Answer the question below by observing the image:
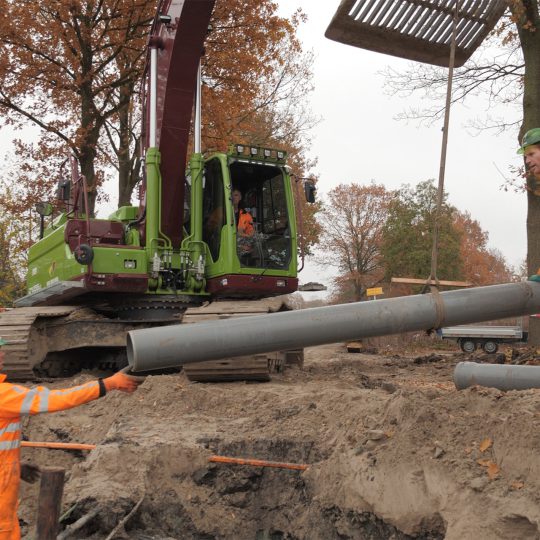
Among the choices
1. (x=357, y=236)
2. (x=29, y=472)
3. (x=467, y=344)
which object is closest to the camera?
(x=29, y=472)

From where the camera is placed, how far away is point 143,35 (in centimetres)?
1769

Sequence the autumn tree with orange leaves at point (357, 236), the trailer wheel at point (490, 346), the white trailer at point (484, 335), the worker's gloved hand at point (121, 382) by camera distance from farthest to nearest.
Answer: the autumn tree with orange leaves at point (357, 236), the white trailer at point (484, 335), the trailer wheel at point (490, 346), the worker's gloved hand at point (121, 382)

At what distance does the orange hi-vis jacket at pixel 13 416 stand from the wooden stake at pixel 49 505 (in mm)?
290

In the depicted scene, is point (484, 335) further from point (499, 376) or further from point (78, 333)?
point (499, 376)

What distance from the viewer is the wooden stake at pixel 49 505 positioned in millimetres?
3938

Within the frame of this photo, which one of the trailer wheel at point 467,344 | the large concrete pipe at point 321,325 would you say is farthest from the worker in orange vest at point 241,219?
the trailer wheel at point 467,344

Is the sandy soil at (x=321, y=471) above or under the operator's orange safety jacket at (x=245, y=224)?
under

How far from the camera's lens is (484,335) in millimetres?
25891

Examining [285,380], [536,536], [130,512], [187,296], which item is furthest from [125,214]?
[536,536]

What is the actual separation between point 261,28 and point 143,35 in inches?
127

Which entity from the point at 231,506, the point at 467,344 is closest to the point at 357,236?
the point at 467,344

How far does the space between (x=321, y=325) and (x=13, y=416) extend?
2059mm

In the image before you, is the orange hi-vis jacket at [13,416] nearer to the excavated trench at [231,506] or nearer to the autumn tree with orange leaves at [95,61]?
the excavated trench at [231,506]

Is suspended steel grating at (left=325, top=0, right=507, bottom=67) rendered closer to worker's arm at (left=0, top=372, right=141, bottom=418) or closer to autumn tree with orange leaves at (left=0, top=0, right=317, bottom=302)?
worker's arm at (left=0, top=372, right=141, bottom=418)
